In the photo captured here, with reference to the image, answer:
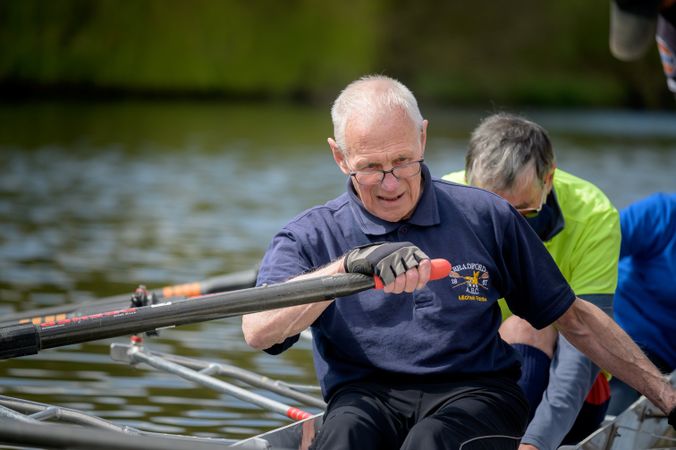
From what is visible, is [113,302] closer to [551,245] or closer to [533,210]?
[551,245]

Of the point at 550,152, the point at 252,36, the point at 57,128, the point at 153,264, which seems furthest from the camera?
the point at 252,36

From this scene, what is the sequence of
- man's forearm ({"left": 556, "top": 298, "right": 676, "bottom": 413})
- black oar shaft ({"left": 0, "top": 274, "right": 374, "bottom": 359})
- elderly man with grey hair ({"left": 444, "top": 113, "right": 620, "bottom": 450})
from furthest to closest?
elderly man with grey hair ({"left": 444, "top": 113, "right": 620, "bottom": 450})
man's forearm ({"left": 556, "top": 298, "right": 676, "bottom": 413})
black oar shaft ({"left": 0, "top": 274, "right": 374, "bottom": 359})

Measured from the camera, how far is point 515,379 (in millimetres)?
4070

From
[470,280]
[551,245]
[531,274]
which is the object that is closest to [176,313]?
[470,280]

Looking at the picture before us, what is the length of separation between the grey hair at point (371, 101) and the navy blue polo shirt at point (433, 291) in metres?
0.22

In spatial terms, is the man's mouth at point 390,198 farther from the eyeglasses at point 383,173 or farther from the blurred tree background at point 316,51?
the blurred tree background at point 316,51

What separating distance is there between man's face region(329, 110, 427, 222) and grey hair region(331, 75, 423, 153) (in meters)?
0.02

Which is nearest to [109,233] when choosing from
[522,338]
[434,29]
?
[522,338]

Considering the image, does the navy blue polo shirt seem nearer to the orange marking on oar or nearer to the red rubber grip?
the red rubber grip

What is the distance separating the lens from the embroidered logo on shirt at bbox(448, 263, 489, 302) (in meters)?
3.91

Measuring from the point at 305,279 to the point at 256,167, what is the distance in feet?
64.8

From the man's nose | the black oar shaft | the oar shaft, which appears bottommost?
the black oar shaft

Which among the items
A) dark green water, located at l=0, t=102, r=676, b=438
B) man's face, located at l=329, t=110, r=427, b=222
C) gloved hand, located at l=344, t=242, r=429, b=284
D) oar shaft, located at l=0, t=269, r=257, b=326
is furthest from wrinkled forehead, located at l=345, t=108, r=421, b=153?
dark green water, located at l=0, t=102, r=676, b=438

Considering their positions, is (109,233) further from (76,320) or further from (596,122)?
(596,122)
